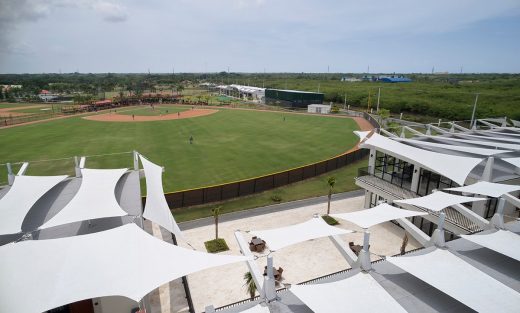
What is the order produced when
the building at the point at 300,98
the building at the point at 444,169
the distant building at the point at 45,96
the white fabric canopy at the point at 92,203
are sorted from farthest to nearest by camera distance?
the distant building at the point at 45,96 < the building at the point at 300,98 < the building at the point at 444,169 < the white fabric canopy at the point at 92,203

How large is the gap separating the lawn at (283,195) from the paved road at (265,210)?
2.23ft

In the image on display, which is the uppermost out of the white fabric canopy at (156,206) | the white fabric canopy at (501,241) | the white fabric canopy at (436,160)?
the white fabric canopy at (436,160)

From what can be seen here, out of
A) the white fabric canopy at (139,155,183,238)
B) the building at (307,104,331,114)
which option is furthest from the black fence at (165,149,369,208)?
the building at (307,104,331,114)

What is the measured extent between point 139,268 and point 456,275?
10.9 m

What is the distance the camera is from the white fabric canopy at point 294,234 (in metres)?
11.8

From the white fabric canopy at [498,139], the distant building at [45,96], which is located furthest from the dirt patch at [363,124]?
the distant building at [45,96]

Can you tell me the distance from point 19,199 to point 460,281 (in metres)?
19.7

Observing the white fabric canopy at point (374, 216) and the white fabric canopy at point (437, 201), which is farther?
the white fabric canopy at point (437, 201)

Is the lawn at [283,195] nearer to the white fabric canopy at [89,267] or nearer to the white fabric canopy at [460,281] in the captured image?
the white fabric canopy at [89,267]

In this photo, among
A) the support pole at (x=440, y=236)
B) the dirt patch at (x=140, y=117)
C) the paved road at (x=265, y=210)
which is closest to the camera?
the support pole at (x=440, y=236)

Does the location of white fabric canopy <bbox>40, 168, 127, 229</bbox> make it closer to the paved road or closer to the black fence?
the black fence

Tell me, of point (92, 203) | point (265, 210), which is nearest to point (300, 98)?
point (265, 210)

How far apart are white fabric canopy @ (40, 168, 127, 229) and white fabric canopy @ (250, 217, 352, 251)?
699cm

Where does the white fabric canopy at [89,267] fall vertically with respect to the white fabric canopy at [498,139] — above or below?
below
